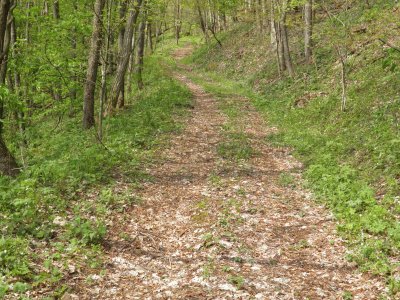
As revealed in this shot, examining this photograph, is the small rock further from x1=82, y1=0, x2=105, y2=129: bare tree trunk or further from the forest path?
x1=82, y1=0, x2=105, y2=129: bare tree trunk

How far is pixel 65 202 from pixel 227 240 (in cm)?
349

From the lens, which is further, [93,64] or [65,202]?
[93,64]

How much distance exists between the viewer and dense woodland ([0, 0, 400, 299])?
6742 millimetres

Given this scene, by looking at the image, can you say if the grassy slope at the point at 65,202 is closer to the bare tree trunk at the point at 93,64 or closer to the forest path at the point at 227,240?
the forest path at the point at 227,240

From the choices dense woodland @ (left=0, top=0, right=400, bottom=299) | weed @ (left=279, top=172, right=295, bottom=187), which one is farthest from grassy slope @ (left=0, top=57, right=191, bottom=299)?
weed @ (left=279, top=172, right=295, bottom=187)

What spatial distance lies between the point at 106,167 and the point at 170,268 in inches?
191

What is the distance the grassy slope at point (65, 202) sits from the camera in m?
5.87

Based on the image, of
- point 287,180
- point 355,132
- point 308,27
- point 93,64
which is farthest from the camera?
point 308,27

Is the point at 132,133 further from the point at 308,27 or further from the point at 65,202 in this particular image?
the point at 308,27

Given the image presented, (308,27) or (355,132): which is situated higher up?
(308,27)

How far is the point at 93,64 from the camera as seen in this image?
48.9ft

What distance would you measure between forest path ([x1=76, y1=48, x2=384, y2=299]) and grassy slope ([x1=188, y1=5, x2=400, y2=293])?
21.0 inches

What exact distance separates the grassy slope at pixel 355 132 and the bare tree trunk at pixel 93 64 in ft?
23.9

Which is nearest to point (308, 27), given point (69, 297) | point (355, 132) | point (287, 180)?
point (355, 132)
